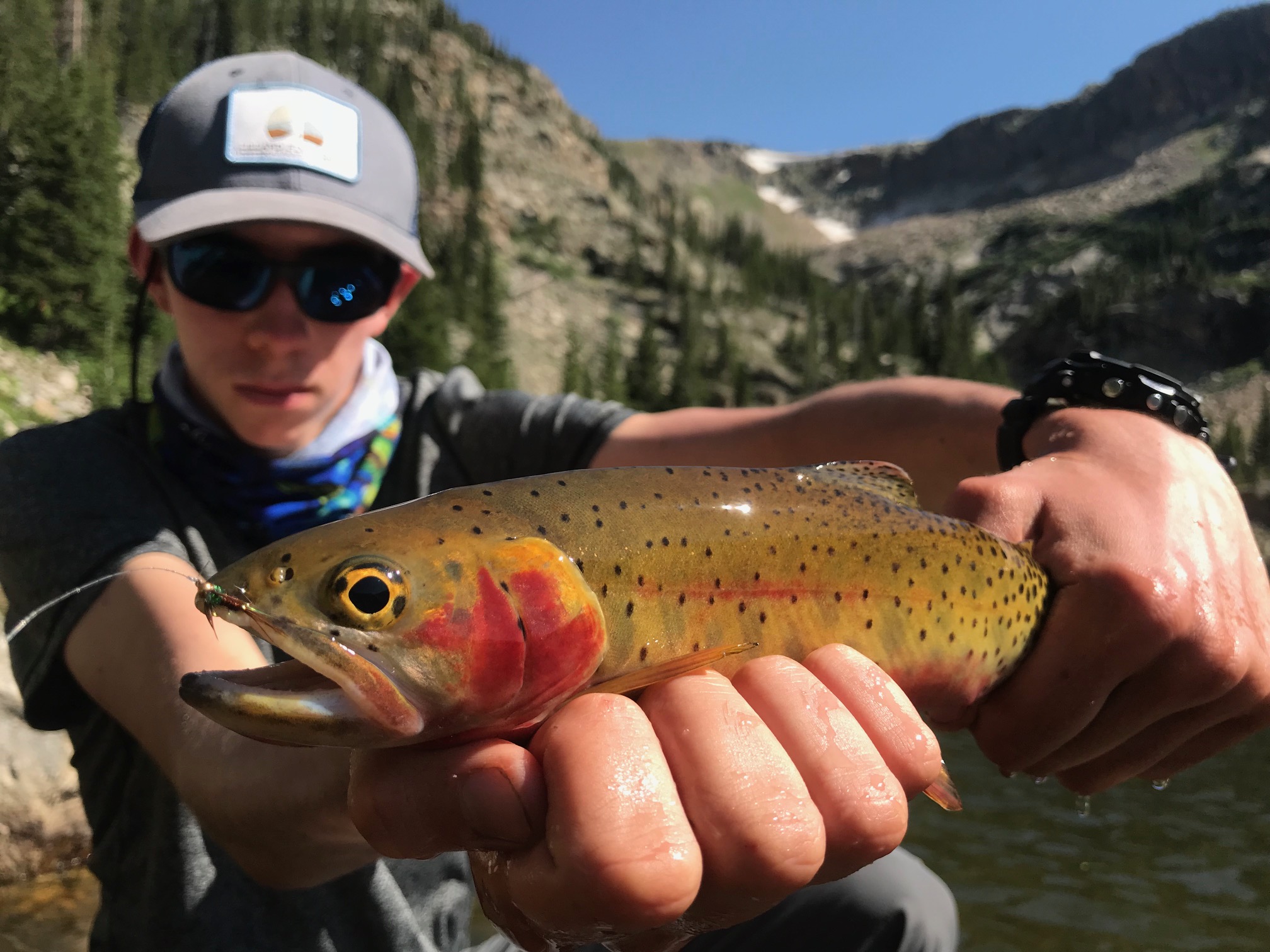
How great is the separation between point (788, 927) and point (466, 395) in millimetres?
2431

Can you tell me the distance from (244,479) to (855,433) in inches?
86.4

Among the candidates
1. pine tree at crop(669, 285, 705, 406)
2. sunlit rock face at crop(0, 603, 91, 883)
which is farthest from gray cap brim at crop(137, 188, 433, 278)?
pine tree at crop(669, 285, 705, 406)

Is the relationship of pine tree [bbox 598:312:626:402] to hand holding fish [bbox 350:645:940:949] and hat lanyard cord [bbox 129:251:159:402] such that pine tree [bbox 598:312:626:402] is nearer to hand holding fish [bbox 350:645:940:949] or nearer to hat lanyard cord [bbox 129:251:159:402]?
hat lanyard cord [bbox 129:251:159:402]

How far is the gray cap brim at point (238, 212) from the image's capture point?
111 inches

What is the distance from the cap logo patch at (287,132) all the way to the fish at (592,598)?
197 centimetres

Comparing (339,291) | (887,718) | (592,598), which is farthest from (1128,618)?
(339,291)

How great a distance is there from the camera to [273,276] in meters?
2.98

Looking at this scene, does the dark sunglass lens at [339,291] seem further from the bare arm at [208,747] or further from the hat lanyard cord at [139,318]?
the bare arm at [208,747]

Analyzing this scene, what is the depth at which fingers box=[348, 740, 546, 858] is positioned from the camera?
1305mm

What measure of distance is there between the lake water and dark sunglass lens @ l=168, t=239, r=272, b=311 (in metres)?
4.68

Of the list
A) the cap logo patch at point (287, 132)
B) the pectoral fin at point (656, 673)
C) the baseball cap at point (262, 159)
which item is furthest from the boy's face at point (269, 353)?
the pectoral fin at point (656, 673)

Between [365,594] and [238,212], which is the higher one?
[238,212]

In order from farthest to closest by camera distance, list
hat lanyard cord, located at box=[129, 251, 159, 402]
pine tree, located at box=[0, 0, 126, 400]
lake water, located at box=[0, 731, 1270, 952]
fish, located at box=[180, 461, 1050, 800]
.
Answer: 1. pine tree, located at box=[0, 0, 126, 400]
2. lake water, located at box=[0, 731, 1270, 952]
3. hat lanyard cord, located at box=[129, 251, 159, 402]
4. fish, located at box=[180, 461, 1050, 800]

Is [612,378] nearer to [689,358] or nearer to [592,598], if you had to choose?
[689,358]
